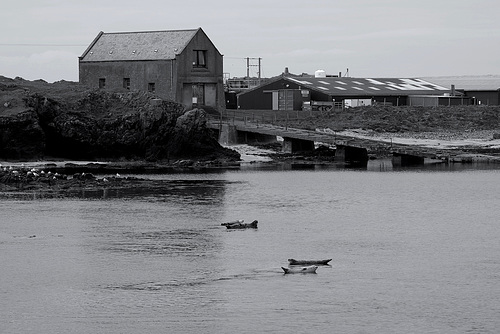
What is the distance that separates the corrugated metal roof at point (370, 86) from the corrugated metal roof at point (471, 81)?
2.22 metres

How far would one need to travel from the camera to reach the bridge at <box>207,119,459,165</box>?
7431 cm

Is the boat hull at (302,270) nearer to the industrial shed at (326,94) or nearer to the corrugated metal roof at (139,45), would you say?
the corrugated metal roof at (139,45)

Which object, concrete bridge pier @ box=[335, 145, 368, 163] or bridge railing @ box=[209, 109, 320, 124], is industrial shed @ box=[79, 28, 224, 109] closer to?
bridge railing @ box=[209, 109, 320, 124]

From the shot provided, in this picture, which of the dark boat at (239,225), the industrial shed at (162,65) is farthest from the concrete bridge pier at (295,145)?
the dark boat at (239,225)

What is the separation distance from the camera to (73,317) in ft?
91.0

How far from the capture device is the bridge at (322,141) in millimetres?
74312

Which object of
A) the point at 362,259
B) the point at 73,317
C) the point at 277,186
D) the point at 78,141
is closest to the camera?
the point at 73,317

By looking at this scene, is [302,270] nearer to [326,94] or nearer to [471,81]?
[326,94]

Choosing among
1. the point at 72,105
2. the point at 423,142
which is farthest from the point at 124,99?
the point at 423,142

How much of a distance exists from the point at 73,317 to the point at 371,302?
8686 mm

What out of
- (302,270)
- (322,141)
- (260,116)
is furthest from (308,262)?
(260,116)

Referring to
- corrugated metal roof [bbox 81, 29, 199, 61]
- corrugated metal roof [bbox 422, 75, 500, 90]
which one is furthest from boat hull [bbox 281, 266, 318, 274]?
corrugated metal roof [bbox 422, 75, 500, 90]

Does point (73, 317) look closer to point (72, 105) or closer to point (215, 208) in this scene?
point (215, 208)

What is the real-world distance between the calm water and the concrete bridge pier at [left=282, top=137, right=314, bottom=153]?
869 inches
